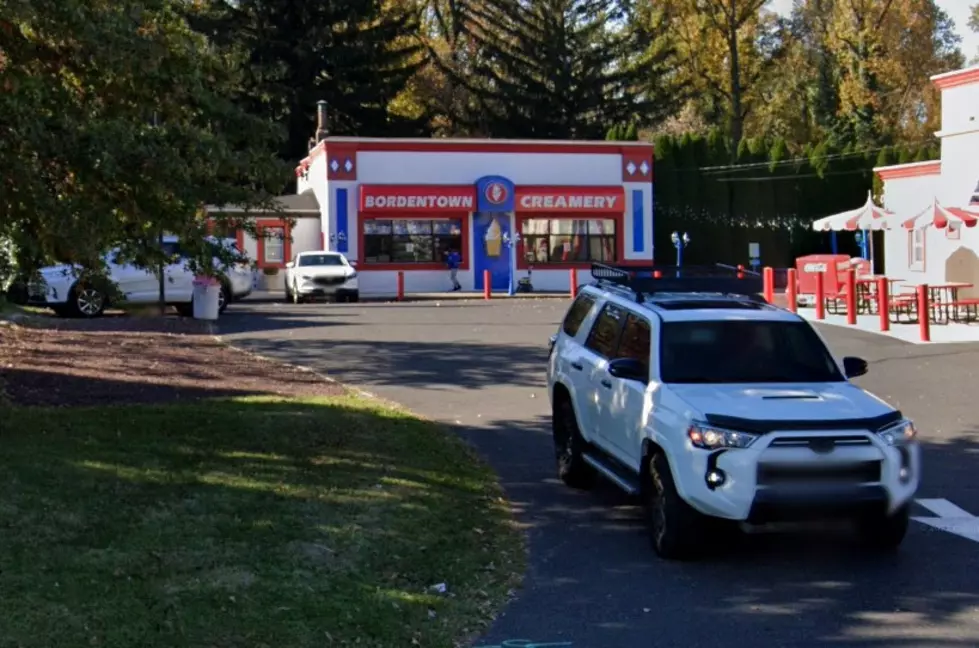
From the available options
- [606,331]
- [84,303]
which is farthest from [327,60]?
[606,331]

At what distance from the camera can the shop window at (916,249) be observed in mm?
31266

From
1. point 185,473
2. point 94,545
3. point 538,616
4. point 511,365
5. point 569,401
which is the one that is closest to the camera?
point 538,616

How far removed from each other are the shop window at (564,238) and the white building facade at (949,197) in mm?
13557

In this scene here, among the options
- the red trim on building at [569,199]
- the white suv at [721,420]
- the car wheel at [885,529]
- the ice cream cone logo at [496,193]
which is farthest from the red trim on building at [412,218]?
the car wheel at [885,529]

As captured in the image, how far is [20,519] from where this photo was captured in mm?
7613

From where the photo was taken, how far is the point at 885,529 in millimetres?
7832

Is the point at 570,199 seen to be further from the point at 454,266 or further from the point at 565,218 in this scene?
the point at 454,266

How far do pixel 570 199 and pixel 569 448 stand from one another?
110 feet

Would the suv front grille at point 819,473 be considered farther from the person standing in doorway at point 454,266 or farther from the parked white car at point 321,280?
the person standing in doorway at point 454,266

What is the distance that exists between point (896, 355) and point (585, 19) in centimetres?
4395

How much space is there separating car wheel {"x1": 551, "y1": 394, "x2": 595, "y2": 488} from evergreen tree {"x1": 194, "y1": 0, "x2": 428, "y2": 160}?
139 ft

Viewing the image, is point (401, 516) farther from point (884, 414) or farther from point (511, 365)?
point (511, 365)

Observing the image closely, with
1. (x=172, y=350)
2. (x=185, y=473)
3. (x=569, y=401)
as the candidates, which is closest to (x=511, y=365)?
(x=172, y=350)

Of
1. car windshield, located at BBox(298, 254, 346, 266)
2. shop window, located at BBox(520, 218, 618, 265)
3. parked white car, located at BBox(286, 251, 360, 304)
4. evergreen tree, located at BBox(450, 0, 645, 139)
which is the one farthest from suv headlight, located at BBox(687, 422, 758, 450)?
evergreen tree, located at BBox(450, 0, 645, 139)
